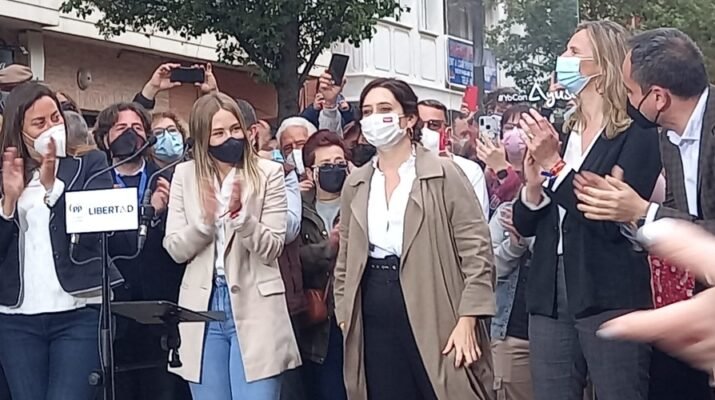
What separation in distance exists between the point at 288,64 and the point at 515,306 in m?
7.67

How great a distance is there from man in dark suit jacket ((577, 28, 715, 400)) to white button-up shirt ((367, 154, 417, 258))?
3.52 ft

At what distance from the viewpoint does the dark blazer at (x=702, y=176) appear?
196 inches

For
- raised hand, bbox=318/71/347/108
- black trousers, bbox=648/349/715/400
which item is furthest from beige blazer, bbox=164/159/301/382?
raised hand, bbox=318/71/347/108

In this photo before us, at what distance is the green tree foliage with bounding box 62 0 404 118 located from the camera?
44.5 feet

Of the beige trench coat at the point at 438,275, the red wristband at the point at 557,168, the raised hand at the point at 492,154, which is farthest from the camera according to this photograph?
the raised hand at the point at 492,154

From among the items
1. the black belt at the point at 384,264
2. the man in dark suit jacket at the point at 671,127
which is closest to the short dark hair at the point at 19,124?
the black belt at the point at 384,264

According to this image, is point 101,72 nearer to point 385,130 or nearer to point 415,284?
point 385,130

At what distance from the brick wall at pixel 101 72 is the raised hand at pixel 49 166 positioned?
1203 cm

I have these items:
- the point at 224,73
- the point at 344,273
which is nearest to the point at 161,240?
the point at 344,273

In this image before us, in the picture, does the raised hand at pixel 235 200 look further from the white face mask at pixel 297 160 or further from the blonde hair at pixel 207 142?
the white face mask at pixel 297 160

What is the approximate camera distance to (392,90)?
20.0 feet

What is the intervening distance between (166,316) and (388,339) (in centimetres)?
105

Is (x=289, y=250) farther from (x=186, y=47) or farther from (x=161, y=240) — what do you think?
(x=186, y=47)

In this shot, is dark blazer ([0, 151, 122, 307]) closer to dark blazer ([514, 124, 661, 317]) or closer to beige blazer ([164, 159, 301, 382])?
beige blazer ([164, 159, 301, 382])
